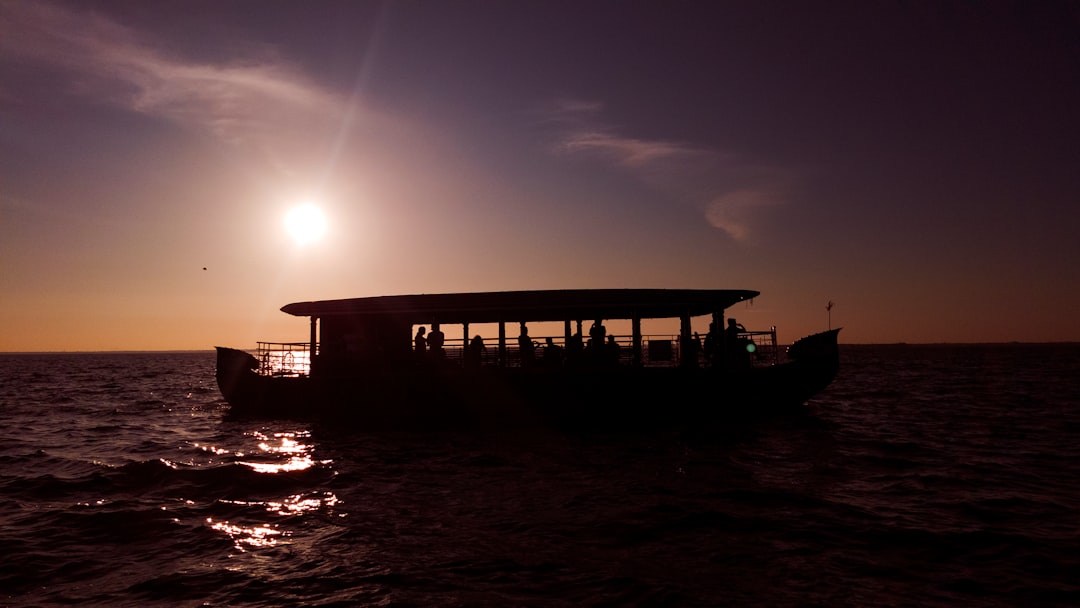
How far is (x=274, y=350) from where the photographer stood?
81.4 feet

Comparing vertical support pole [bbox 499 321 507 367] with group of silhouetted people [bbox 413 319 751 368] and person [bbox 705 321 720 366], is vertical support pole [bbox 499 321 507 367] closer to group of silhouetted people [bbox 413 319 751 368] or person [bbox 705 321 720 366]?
group of silhouetted people [bbox 413 319 751 368]

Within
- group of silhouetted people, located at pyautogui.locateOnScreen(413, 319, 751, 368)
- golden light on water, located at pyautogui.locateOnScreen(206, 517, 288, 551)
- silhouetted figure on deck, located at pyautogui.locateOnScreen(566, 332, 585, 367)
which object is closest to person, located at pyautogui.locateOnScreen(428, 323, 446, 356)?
group of silhouetted people, located at pyautogui.locateOnScreen(413, 319, 751, 368)

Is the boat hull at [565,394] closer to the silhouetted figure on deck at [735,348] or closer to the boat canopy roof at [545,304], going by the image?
the silhouetted figure on deck at [735,348]

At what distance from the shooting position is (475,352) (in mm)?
22047

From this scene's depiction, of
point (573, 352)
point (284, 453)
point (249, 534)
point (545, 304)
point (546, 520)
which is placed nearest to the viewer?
point (249, 534)

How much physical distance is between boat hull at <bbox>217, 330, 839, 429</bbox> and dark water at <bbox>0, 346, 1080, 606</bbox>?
2176 mm

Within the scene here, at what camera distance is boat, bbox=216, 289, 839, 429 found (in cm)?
2050

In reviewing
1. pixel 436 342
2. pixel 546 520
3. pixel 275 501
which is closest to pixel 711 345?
pixel 436 342

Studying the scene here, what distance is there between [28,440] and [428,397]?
12.7 m

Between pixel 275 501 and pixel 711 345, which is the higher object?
pixel 711 345

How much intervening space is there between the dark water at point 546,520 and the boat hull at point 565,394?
2176mm

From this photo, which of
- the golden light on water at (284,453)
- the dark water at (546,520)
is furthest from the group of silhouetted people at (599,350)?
the golden light on water at (284,453)

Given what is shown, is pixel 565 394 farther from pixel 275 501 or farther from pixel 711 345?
pixel 275 501

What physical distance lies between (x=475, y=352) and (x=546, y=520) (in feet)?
42.0
